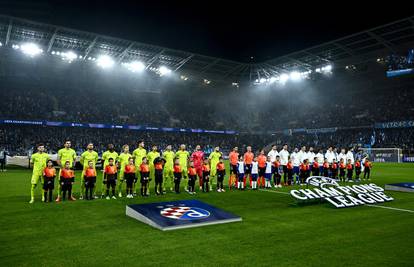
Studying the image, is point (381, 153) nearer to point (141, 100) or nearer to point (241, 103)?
point (241, 103)

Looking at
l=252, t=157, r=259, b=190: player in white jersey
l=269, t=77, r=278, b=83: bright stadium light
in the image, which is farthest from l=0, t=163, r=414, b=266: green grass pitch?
l=269, t=77, r=278, b=83: bright stadium light

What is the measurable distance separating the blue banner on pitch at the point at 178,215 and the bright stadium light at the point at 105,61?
3822 centimetres

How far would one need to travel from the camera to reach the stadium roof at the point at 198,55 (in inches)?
1417

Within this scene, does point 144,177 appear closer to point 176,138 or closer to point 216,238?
point 216,238

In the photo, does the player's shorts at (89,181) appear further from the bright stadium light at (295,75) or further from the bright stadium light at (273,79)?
the bright stadium light at (273,79)

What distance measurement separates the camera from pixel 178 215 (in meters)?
8.37

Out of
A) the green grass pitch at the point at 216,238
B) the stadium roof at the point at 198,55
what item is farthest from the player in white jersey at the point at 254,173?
the stadium roof at the point at 198,55

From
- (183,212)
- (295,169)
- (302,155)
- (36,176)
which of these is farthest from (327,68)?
(183,212)

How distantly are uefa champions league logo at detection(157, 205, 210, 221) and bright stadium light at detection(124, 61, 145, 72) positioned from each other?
3995cm

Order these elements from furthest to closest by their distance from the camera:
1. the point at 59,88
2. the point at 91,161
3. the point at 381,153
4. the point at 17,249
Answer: the point at 59,88 → the point at 381,153 → the point at 91,161 → the point at 17,249

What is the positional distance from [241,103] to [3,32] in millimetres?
39748

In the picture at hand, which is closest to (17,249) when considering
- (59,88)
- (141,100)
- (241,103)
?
(59,88)

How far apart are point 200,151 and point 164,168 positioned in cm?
193

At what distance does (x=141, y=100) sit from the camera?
2057 inches
